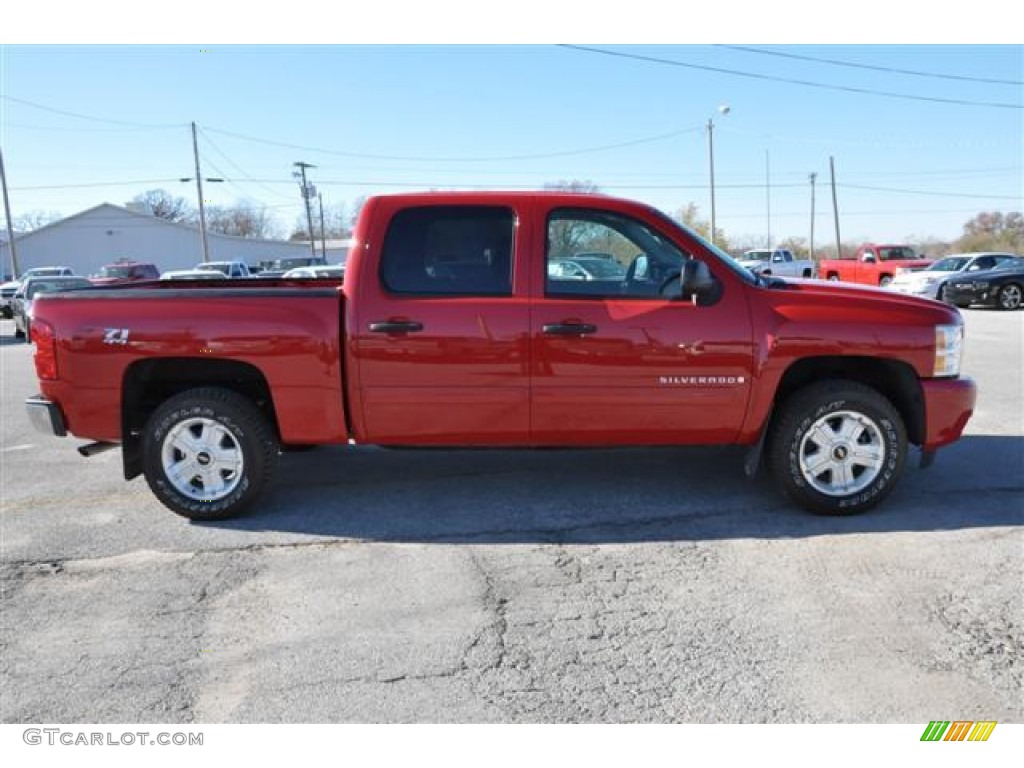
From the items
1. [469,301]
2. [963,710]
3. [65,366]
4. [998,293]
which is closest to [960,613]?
[963,710]

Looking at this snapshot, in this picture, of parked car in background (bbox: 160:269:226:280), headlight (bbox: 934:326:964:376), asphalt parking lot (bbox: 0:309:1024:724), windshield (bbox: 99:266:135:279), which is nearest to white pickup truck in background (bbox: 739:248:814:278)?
parked car in background (bbox: 160:269:226:280)

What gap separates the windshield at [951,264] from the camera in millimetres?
22703

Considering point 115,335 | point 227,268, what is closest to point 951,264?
point 115,335

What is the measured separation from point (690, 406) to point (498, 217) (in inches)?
62.5

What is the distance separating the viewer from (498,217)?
4.54 m

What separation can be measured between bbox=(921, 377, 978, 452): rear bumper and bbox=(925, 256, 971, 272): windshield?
20736mm

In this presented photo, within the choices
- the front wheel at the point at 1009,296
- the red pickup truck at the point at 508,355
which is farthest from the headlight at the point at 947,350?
the front wheel at the point at 1009,296

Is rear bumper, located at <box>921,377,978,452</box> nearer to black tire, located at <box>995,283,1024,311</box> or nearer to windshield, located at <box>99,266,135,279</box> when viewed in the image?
black tire, located at <box>995,283,1024,311</box>

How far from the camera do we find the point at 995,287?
2083cm

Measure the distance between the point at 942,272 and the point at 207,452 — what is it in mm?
23052

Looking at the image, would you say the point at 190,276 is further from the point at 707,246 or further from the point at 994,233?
the point at 994,233

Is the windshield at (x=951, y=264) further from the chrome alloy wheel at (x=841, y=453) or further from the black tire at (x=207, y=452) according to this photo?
the black tire at (x=207, y=452)

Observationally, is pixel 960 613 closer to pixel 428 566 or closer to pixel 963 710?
pixel 963 710

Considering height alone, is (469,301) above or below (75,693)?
above
